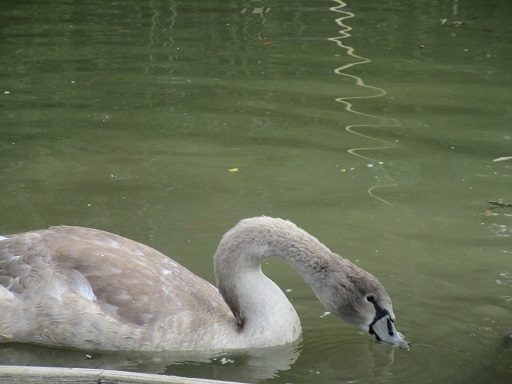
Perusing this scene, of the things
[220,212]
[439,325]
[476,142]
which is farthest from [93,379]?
[476,142]

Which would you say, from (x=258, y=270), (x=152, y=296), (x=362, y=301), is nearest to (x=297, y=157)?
(x=258, y=270)

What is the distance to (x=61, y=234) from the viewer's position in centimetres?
661

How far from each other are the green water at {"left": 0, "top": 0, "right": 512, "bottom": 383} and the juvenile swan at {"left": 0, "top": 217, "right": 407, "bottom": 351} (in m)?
0.13

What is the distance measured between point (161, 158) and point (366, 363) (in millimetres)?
4100

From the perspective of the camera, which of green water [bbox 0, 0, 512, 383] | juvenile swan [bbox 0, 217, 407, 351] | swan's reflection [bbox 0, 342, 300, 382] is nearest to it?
swan's reflection [bbox 0, 342, 300, 382]

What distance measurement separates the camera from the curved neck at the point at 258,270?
632cm

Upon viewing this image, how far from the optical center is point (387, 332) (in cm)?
611

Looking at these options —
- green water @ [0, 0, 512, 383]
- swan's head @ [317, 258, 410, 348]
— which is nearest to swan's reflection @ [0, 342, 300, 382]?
green water @ [0, 0, 512, 383]

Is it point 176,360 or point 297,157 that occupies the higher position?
point 297,157

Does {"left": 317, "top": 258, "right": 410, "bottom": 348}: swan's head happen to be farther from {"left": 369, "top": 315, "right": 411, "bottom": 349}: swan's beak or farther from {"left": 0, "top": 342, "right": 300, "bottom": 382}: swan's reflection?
Answer: {"left": 0, "top": 342, "right": 300, "bottom": 382}: swan's reflection

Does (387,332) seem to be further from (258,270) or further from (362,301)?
(258,270)

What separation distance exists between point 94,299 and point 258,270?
0.98 meters

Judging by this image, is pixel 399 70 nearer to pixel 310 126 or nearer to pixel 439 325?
pixel 310 126

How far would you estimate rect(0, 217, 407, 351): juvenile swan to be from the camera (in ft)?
20.6
